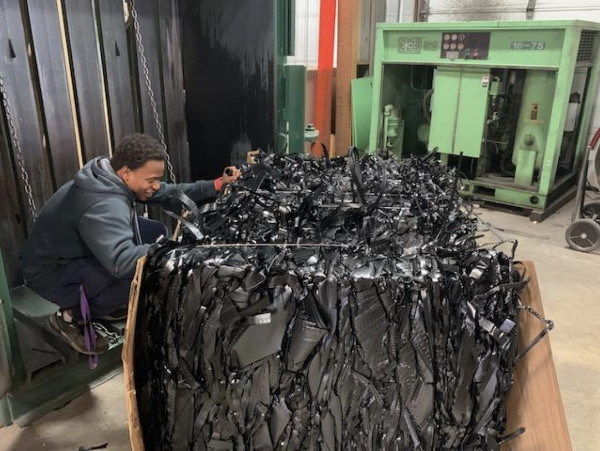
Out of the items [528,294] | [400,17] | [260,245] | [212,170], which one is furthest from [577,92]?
[260,245]

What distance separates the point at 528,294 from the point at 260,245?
22.8 inches

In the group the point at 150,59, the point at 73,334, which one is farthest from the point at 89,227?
the point at 150,59

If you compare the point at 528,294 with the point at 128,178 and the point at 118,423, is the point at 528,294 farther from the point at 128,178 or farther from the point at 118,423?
the point at 118,423

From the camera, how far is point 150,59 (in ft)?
8.95

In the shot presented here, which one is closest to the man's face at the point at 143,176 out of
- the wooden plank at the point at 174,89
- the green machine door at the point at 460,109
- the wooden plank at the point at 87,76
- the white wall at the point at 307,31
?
the wooden plank at the point at 87,76

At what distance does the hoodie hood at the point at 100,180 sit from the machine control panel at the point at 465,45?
117 inches

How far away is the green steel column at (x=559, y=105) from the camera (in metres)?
3.24

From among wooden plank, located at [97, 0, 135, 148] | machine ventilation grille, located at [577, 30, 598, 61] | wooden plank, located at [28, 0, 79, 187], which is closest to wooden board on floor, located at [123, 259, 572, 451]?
wooden plank, located at [28, 0, 79, 187]

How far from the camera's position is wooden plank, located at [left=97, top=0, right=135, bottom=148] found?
7.98 ft

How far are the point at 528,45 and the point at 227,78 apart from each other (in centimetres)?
214

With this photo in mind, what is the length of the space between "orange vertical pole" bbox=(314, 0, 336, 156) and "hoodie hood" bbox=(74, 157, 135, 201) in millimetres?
3148

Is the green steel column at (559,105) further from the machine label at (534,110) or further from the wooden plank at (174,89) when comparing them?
the wooden plank at (174,89)

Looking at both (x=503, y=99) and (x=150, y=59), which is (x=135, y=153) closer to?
(x=150, y=59)

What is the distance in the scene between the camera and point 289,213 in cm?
128
